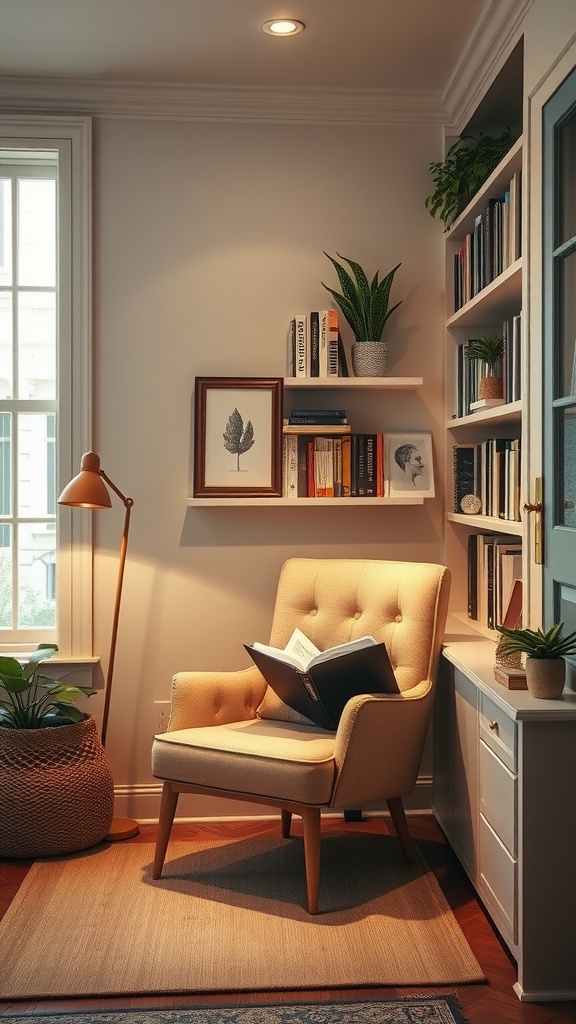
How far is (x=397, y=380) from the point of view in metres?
3.46

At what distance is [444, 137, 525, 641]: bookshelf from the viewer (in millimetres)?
3051

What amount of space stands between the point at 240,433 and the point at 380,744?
1306 millimetres

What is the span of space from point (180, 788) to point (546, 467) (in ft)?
4.86

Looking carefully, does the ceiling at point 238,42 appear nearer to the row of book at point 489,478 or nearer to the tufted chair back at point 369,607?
the row of book at point 489,478

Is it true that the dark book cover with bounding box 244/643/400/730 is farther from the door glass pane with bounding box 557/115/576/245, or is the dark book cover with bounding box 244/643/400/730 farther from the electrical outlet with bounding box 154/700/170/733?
the door glass pane with bounding box 557/115/576/245

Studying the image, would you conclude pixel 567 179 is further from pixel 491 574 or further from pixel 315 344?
pixel 491 574

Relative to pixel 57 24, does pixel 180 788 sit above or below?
below

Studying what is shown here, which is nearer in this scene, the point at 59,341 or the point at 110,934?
the point at 110,934

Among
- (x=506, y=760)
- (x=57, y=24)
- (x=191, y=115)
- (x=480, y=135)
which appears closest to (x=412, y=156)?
(x=480, y=135)

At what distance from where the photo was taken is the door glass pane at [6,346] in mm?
3609

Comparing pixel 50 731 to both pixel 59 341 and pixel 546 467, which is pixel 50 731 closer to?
pixel 59 341

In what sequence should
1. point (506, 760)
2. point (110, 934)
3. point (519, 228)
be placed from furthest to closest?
point (519, 228), point (110, 934), point (506, 760)

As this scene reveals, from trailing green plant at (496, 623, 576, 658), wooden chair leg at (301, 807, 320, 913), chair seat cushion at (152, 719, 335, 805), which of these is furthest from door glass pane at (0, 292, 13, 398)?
trailing green plant at (496, 623, 576, 658)

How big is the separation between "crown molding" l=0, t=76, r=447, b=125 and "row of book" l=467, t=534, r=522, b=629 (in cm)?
166
